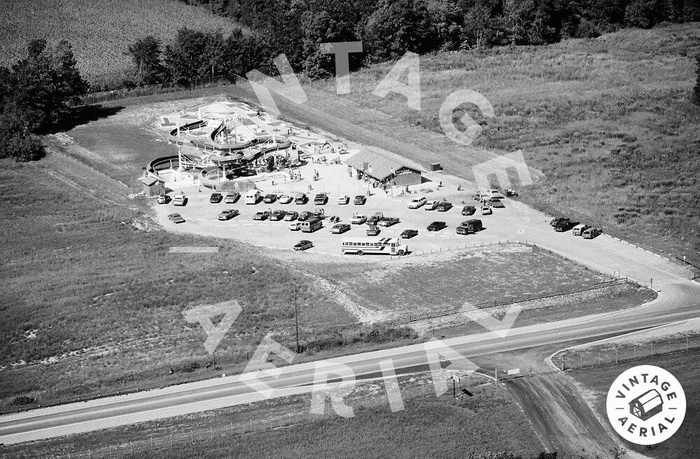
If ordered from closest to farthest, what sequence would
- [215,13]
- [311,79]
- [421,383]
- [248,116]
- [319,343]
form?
[421,383], [319,343], [248,116], [311,79], [215,13]

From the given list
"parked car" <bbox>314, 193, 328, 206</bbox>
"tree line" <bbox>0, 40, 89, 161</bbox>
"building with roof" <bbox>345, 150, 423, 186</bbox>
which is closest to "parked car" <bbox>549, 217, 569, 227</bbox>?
"building with roof" <bbox>345, 150, 423, 186</bbox>

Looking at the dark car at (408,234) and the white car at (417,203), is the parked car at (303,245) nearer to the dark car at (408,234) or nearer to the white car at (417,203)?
the dark car at (408,234)

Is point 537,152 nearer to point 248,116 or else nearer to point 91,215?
point 248,116

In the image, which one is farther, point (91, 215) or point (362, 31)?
point (362, 31)

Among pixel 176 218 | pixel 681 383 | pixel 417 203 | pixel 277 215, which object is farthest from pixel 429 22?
pixel 681 383

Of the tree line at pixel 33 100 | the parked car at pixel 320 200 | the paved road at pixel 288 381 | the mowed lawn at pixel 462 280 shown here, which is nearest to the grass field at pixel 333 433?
the paved road at pixel 288 381

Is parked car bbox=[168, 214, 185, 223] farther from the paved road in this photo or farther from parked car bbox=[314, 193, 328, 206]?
the paved road

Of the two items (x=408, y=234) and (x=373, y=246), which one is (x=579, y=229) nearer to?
(x=408, y=234)

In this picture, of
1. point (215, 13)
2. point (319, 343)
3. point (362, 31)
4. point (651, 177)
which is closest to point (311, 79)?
point (362, 31)
